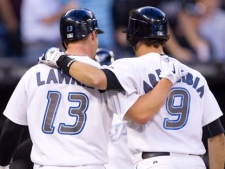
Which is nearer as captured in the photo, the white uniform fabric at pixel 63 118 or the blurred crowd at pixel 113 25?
the white uniform fabric at pixel 63 118

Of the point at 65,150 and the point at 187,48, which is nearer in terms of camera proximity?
the point at 65,150

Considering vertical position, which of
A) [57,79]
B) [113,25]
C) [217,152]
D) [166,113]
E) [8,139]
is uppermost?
[57,79]

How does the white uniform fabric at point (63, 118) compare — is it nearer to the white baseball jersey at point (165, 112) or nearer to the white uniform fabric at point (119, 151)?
the white baseball jersey at point (165, 112)

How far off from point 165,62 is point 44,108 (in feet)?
2.77

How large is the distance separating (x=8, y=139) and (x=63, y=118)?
0.45 metres

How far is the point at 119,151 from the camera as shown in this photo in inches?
212

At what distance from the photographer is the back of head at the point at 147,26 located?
468cm

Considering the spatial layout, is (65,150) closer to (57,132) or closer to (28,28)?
(57,132)

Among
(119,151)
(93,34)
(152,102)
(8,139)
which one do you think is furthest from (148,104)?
(119,151)

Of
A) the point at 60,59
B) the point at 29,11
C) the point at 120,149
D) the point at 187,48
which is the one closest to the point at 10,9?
the point at 29,11

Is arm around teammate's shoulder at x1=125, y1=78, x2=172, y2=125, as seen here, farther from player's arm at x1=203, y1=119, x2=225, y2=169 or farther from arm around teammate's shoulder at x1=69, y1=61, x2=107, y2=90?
player's arm at x1=203, y1=119, x2=225, y2=169

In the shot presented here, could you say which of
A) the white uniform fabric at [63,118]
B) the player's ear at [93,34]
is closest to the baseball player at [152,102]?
the white uniform fabric at [63,118]

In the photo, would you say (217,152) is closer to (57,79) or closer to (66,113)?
(66,113)

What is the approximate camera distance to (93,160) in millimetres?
4379
